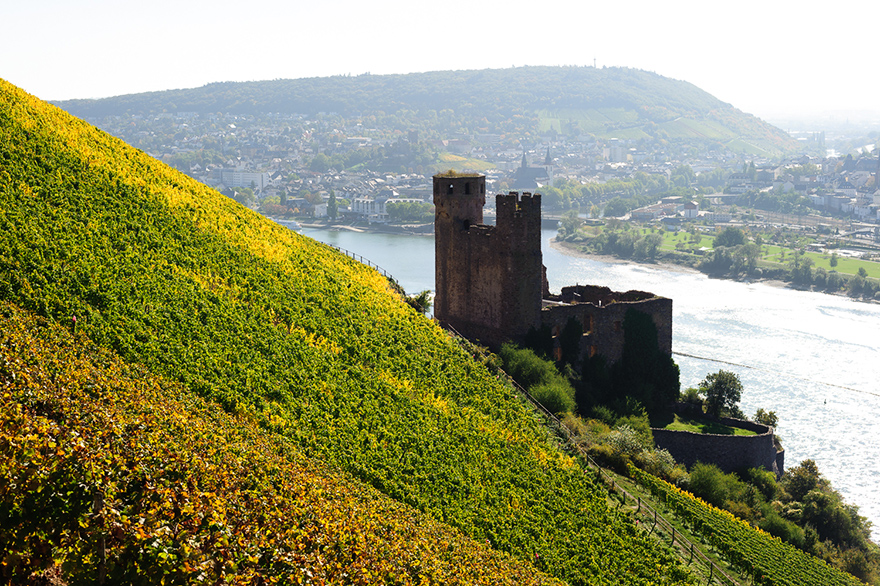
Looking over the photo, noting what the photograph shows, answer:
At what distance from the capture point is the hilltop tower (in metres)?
35.4

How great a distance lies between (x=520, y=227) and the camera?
116 feet

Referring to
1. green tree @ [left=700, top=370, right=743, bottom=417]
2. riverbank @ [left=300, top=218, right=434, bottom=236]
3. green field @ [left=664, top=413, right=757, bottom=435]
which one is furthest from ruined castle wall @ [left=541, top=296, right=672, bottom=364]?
riverbank @ [left=300, top=218, right=434, bottom=236]

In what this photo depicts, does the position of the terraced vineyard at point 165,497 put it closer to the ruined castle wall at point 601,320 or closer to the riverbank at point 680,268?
the ruined castle wall at point 601,320

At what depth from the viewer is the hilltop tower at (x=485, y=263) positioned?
3538cm

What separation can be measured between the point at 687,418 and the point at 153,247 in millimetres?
27515

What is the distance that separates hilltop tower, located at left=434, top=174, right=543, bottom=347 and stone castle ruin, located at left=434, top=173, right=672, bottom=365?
5cm

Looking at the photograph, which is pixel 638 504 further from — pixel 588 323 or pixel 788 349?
pixel 788 349

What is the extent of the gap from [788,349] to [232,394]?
216ft

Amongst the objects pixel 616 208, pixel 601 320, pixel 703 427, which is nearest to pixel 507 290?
pixel 601 320

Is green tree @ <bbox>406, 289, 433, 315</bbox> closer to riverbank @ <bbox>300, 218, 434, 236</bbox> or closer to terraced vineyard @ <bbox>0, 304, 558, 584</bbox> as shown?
terraced vineyard @ <bbox>0, 304, 558, 584</bbox>

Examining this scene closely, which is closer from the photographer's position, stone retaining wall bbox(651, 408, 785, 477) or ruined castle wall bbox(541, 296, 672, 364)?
stone retaining wall bbox(651, 408, 785, 477)

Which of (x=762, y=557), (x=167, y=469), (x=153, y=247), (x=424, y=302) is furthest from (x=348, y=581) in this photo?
(x=424, y=302)

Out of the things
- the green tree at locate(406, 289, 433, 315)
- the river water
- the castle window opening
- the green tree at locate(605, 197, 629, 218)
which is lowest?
the river water

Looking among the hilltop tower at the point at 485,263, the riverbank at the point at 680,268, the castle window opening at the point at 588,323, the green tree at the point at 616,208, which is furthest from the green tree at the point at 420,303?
the green tree at the point at 616,208
